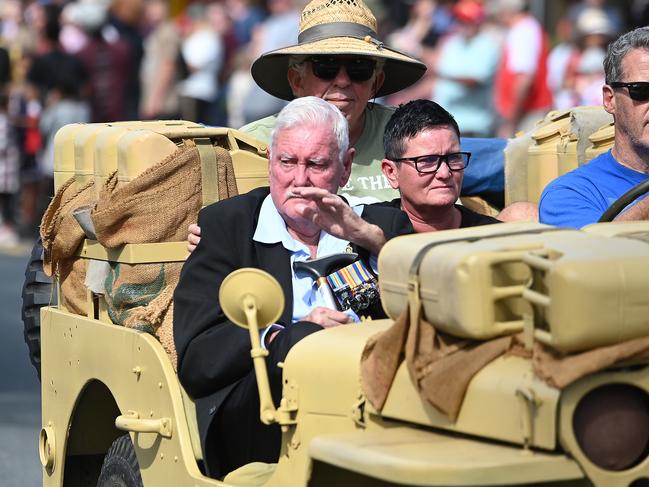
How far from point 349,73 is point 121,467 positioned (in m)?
1.82

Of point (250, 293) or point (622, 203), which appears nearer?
point (250, 293)

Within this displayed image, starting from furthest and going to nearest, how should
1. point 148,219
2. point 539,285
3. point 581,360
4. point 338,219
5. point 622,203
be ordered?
point 148,219
point 338,219
point 622,203
point 539,285
point 581,360

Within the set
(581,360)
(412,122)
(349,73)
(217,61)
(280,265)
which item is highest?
(217,61)

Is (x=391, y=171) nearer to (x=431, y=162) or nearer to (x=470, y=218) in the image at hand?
(x=431, y=162)

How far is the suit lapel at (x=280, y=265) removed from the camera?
4.21 metres

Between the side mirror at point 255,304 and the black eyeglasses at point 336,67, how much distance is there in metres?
2.19

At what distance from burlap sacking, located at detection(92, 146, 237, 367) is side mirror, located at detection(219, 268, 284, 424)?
965 mm

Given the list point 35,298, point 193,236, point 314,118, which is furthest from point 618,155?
point 35,298

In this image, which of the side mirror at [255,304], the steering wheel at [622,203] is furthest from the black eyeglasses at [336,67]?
the side mirror at [255,304]

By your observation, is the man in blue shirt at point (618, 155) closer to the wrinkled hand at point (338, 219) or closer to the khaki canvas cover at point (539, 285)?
the wrinkled hand at point (338, 219)

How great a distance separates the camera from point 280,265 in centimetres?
426

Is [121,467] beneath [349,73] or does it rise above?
beneath

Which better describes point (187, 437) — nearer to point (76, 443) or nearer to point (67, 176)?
point (76, 443)

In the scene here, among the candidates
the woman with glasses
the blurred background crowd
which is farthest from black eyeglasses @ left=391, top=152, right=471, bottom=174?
the blurred background crowd
